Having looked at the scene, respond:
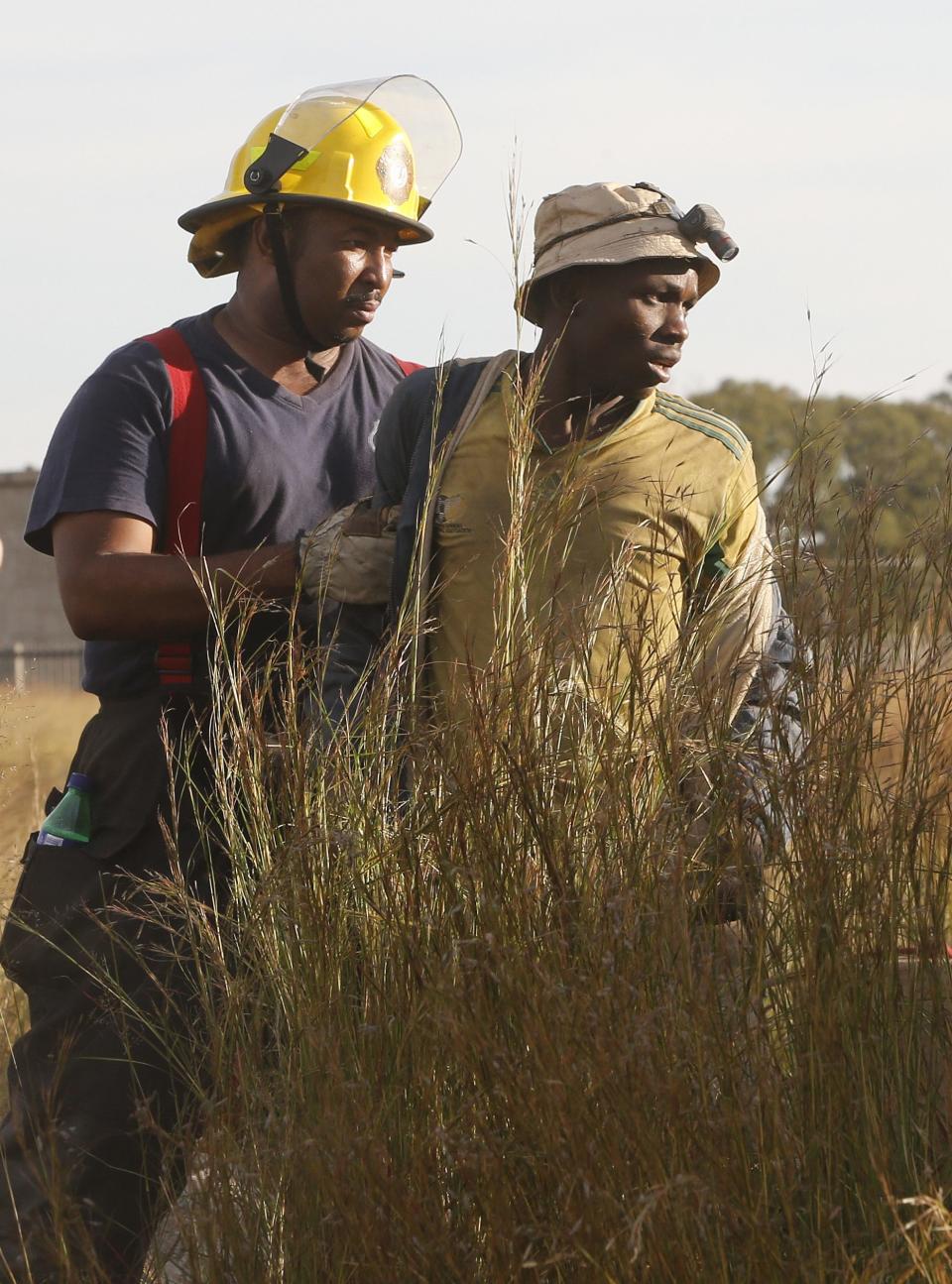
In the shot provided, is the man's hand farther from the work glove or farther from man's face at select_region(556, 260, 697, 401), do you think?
man's face at select_region(556, 260, 697, 401)

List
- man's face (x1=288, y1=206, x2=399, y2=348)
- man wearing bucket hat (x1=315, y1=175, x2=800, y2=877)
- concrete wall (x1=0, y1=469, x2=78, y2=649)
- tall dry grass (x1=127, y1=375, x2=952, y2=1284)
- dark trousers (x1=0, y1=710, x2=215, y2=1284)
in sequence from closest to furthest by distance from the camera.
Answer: tall dry grass (x1=127, y1=375, x2=952, y2=1284) → man wearing bucket hat (x1=315, y1=175, x2=800, y2=877) → dark trousers (x1=0, y1=710, x2=215, y2=1284) → man's face (x1=288, y1=206, x2=399, y2=348) → concrete wall (x1=0, y1=469, x2=78, y2=649)

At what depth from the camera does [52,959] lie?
11.8 feet

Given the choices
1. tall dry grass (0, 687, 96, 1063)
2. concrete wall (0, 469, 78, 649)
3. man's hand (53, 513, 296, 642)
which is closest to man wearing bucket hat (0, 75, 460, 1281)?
man's hand (53, 513, 296, 642)

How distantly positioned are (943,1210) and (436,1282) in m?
0.66

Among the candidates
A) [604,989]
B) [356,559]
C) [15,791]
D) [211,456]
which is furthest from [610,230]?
[15,791]

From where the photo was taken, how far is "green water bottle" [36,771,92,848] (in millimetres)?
3676

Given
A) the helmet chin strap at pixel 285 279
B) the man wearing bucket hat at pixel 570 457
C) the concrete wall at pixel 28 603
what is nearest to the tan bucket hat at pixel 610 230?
the man wearing bucket hat at pixel 570 457

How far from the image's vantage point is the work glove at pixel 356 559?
3.35 metres

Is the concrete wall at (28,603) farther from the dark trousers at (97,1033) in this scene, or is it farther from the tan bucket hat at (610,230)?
the tan bucket hat at (610,230)

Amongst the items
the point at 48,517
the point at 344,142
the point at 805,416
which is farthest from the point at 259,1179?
the point at 344,142

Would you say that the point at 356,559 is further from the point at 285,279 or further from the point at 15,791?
the point at 15,791

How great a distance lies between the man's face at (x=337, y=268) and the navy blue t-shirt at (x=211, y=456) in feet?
0.57

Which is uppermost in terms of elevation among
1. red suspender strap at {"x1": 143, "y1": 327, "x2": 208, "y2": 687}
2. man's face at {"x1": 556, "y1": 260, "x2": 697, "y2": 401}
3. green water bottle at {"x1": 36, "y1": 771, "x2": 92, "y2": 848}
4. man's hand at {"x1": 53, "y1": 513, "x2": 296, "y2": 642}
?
man's face at {"x1": 556, "y1": 260, "x2": 697, "y2": 401}

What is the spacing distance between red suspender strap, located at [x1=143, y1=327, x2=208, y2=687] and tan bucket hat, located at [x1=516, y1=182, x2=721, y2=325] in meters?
0.74
